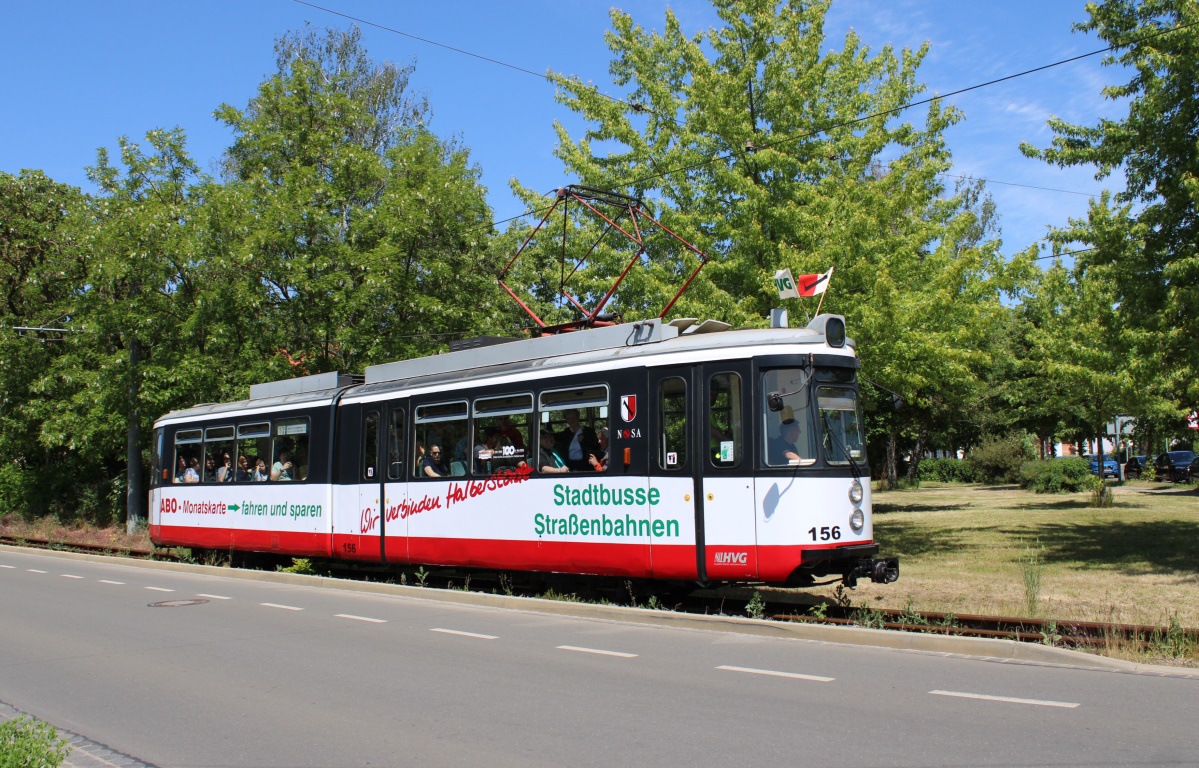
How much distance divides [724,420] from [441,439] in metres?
4.91

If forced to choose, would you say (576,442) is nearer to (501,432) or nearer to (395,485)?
(501,432)

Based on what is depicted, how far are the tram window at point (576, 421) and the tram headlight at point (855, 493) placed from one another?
9.40 feet

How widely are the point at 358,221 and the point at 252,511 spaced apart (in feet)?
29.1

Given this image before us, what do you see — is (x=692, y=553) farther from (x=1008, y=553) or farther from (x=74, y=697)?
(x=1008, y=553)

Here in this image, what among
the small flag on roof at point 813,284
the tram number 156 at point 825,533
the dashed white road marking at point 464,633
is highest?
the small flag on roof at point 813,284

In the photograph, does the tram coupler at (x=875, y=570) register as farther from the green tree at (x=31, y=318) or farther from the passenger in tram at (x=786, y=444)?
the green tree at (x=31, y=318)

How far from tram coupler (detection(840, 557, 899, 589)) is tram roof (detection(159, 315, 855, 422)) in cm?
230

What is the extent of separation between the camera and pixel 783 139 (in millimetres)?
17391

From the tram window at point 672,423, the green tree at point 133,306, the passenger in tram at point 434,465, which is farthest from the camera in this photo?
the green tree at point 133,306

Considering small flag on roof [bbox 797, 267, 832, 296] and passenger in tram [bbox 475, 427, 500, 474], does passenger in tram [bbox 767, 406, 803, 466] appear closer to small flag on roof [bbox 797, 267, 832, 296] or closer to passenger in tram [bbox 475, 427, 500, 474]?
small flag on roof [bbox 797, 267, 832, 296]

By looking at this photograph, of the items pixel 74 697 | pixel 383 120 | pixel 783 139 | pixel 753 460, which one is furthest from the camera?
pixel 383 120

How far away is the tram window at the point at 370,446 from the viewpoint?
1482cm

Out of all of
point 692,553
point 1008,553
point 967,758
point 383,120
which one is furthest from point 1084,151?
point 383,120

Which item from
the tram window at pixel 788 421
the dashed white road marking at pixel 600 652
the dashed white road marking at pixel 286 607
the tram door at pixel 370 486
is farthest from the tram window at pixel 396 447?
the tram window at pixel 788 421
